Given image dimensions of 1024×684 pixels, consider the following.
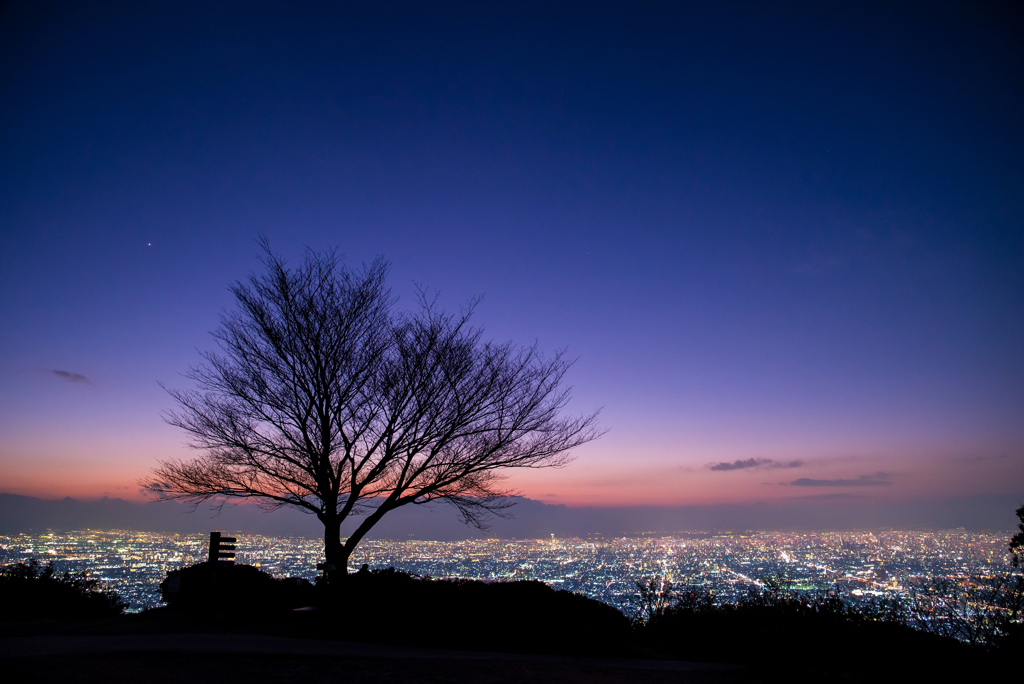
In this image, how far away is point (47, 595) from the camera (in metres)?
11.4

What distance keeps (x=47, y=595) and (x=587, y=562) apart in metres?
16.4

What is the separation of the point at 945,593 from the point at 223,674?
9.03m

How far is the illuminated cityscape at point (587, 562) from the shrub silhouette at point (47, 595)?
45.3 inches

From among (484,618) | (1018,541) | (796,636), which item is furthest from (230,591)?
(1018,541)

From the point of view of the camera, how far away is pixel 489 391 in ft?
44.2

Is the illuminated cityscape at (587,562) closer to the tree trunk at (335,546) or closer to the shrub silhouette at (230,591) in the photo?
the shrub silhouette at (230,591)

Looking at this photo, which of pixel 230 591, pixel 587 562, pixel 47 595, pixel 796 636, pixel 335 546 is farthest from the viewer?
pixel 587 562

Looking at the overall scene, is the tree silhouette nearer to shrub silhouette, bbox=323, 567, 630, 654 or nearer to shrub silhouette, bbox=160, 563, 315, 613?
shrub silhouette, bbox=323, 567, 630, 654

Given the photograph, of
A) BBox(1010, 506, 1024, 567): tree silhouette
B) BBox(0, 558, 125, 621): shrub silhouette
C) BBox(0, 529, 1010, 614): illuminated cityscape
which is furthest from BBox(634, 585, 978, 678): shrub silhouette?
BBox(0, 558, 125, 621): shrub silhouette

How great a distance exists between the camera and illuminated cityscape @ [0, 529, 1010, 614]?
1184 centimetres

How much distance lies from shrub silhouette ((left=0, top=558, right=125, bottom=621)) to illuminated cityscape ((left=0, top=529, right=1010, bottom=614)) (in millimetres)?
1151

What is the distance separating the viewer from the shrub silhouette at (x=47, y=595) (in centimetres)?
1079

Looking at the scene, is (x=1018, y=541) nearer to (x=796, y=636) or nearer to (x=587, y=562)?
(x=796, y=636)

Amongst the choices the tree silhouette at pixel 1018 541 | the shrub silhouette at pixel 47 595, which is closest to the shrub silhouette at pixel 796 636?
the tree silhouette at pixel 1018 541
